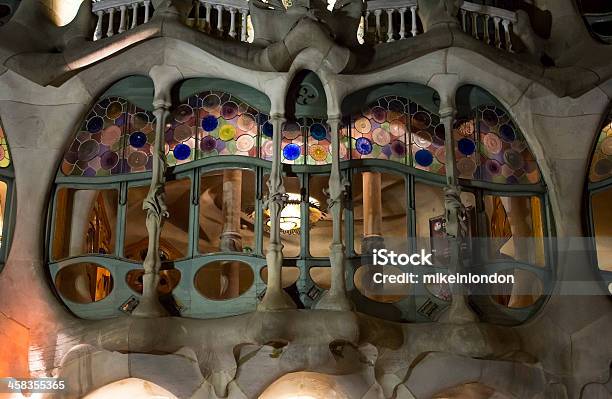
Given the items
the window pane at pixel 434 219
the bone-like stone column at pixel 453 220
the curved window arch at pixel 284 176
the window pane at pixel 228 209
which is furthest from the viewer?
the window pane at pixel 228 209

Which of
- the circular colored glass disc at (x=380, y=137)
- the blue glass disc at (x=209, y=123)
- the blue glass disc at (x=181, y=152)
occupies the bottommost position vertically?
the blue glass disc at (x=181, y=152)

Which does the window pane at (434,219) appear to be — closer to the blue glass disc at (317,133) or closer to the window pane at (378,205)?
the window pane at (378,205)

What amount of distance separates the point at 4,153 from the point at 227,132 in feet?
9.57

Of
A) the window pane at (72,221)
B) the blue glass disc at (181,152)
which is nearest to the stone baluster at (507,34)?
the blue glass disc at (181,152)

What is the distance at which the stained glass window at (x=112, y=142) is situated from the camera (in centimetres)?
1090

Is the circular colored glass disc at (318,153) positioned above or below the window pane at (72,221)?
above

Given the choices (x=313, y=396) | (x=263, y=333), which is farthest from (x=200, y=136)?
(x=313, y=396)

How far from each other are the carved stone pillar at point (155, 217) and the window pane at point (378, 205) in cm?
347

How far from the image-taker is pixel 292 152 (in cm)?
1077

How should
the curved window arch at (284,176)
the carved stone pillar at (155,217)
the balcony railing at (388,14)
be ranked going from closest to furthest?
the carved stone pillar at (155,217) → the curved window arch at (284,176) → the balcony railing at (388,14)

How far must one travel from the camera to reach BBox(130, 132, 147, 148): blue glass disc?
1095 cm

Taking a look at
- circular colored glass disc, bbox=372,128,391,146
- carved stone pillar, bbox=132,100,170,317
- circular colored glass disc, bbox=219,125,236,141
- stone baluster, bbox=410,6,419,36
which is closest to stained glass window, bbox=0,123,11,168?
carved stone pillar, bbox=132,100,170,317

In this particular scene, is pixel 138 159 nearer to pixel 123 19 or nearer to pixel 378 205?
pixel 123 19

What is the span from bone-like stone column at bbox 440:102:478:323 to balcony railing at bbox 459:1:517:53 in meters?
1.28
